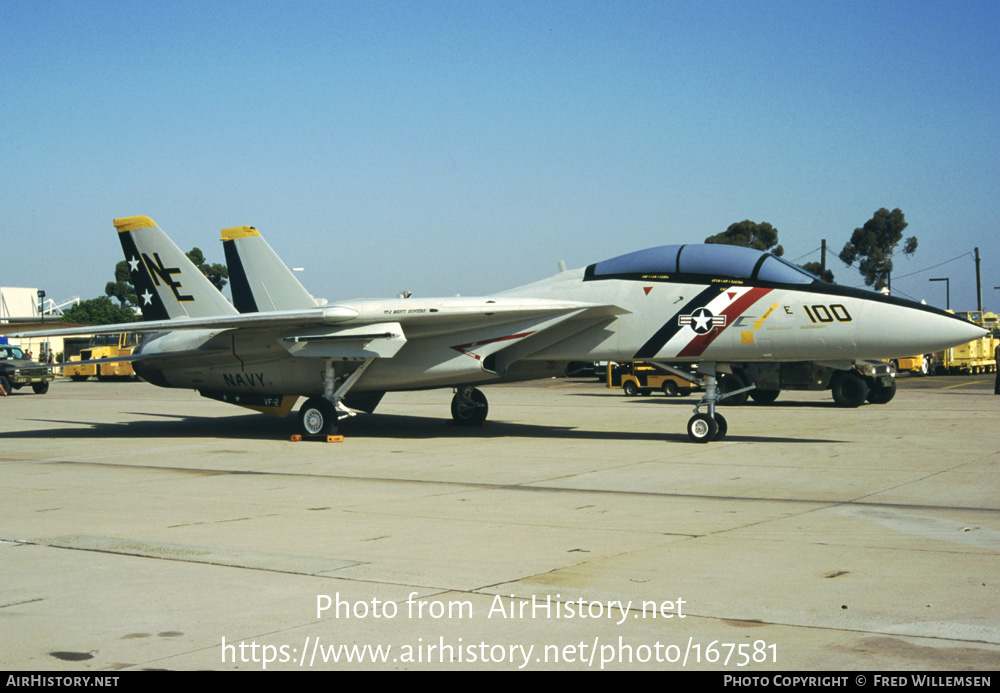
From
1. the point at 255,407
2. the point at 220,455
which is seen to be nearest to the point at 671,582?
the point at 220,455

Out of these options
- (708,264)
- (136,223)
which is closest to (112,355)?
(136,223)

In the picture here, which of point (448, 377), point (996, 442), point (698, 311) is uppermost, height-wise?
point (698, 311)

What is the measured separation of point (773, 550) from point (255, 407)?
526 inches

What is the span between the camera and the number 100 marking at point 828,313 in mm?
13641

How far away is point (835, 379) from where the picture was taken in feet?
76.8

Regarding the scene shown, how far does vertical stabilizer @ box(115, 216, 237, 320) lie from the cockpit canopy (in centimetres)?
817

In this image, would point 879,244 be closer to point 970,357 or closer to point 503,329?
point 970,357

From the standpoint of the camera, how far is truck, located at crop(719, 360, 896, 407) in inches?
896

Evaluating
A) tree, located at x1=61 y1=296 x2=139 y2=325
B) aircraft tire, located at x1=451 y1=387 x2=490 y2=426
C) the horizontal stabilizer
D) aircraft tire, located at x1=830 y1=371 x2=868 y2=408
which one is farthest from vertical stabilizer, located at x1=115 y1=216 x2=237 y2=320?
tree, located at x1=61 y1=296 x2=139 y2=325

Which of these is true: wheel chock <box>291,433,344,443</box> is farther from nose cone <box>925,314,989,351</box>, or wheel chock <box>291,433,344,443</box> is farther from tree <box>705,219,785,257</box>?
tree <box>705,219,785,257</box>

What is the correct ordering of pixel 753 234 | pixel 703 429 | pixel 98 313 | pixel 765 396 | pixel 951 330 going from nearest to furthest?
pixel 951 330 < pixel 703 429 < pixel 765 396 < pixel 753 234 < pixel 98 313

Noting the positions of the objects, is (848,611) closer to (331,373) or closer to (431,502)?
A: (431,502)

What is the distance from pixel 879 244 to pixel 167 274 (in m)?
78.2

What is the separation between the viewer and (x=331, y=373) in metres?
16.8
